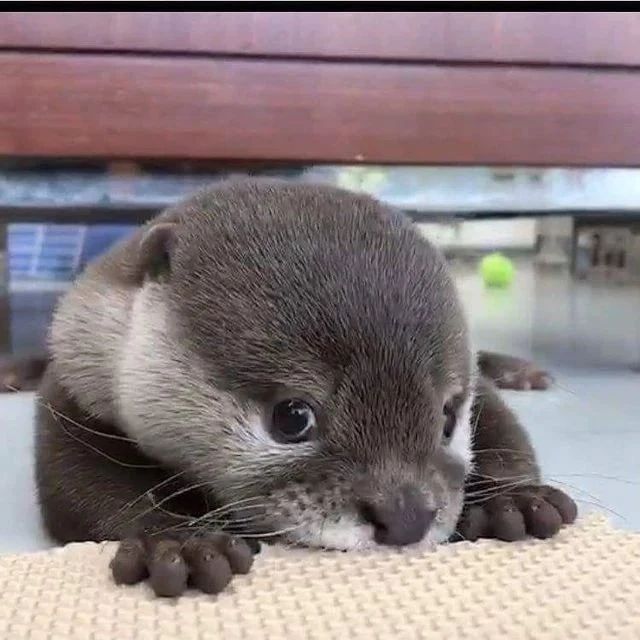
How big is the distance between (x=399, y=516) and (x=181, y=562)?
0.18 metres

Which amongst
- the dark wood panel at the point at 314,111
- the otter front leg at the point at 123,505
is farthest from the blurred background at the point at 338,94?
the otter front leg at the point at 123,505

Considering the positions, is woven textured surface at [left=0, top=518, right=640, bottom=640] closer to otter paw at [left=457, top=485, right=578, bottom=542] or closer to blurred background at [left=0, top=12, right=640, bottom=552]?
otter paw at [left=457, top=485, right=578, bottom=542]

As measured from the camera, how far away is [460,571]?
91cm

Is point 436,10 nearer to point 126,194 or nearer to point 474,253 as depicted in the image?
point 126,194

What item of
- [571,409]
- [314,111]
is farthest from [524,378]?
[314,111]

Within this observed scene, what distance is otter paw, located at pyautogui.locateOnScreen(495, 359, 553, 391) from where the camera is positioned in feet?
7.21

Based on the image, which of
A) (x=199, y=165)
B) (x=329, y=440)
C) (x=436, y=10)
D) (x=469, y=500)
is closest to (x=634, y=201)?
(x=436, y=10)

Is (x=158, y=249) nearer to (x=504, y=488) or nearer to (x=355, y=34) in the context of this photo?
(x=504, y=488)

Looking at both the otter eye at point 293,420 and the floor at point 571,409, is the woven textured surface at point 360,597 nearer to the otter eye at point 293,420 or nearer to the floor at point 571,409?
the otter eye at point 293,420

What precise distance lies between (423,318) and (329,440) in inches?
5.5

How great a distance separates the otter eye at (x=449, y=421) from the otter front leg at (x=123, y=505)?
0.75ft

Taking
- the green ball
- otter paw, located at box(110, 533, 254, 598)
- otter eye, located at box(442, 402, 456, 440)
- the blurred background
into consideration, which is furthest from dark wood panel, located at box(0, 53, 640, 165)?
the green ball

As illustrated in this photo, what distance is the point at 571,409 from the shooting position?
6.63ft

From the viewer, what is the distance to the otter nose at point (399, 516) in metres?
0.90
